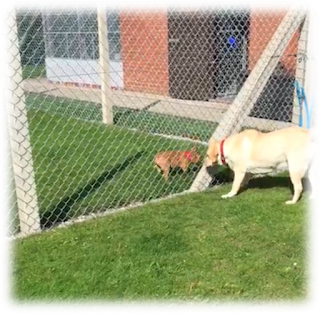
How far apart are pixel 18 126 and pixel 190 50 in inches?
259

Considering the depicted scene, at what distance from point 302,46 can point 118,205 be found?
8.75ft

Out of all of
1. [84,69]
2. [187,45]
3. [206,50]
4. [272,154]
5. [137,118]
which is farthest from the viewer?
[84,69]

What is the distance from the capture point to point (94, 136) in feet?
21.4

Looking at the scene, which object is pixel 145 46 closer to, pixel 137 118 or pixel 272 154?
pixel 137 118

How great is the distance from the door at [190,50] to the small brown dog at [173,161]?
4085 millimetres

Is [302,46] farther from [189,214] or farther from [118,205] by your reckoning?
→ [118,205]

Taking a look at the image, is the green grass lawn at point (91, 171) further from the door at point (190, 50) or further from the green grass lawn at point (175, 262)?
the door at point (190, 50)

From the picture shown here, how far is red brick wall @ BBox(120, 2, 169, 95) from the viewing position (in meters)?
9.25

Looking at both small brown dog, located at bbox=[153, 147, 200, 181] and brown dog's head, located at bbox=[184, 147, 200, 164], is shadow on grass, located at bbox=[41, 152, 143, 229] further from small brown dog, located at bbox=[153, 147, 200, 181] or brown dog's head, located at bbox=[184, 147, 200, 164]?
brown dog's head, located at bbox=[184, 147, 200, 164]

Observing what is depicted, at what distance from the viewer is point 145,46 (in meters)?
9.81

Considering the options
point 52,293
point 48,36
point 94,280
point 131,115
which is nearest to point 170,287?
point 94,280

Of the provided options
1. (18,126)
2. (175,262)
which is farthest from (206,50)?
(175,262)

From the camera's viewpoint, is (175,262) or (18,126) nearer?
(175,262)

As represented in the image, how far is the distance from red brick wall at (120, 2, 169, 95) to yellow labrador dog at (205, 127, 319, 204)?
16.7 ft
